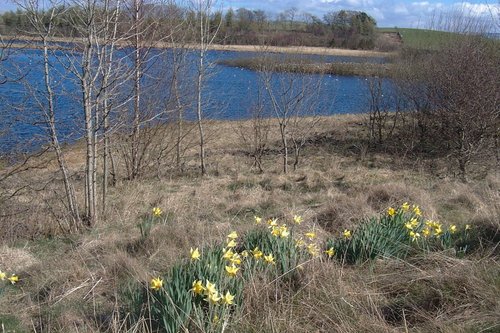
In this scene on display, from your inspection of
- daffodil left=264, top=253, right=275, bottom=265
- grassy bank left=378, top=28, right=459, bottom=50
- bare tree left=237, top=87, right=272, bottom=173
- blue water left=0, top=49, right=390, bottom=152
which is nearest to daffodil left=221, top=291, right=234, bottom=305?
daffodil left=264, top=253, right=275, bottom=265

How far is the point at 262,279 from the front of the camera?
12.4 ft

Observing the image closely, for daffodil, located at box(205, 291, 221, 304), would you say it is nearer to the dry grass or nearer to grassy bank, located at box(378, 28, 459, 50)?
the dry grass

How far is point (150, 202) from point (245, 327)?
610 cm

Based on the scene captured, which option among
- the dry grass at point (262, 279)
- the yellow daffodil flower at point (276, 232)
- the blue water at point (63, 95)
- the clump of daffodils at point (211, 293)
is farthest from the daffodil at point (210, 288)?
the blue water at point (63, 95)

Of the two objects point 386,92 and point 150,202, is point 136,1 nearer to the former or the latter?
point 150,202

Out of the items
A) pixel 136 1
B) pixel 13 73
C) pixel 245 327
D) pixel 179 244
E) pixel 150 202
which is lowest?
pixel 150 202

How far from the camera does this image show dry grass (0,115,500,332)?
334cm

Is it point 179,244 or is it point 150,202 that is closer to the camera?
point 179,244

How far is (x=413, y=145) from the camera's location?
623 inches

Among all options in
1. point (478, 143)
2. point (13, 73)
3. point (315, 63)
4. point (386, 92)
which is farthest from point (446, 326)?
point (386, 92)

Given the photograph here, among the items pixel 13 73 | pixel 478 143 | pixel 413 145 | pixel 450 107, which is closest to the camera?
pixel 13 73

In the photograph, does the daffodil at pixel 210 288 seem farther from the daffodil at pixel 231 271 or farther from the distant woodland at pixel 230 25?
the distant woodland at pixel 230 25

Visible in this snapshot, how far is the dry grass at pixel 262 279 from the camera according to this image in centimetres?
334

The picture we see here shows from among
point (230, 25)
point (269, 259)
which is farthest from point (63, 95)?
point (230, 25)
